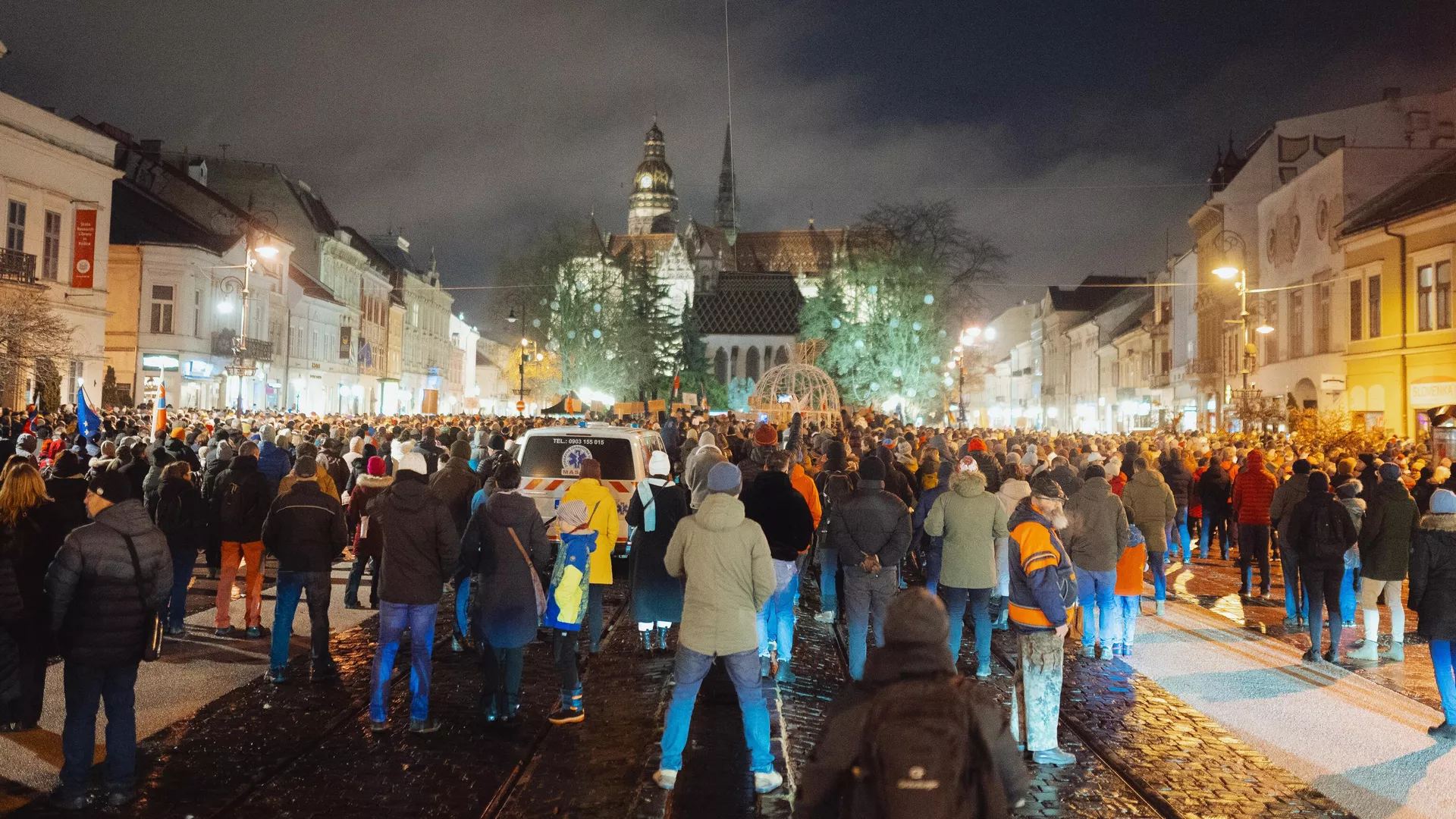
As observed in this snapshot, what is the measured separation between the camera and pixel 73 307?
110ft

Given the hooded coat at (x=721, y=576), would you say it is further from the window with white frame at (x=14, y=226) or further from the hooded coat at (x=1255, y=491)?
the window with white frame at (x=14, y=226)

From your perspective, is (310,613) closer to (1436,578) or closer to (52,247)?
(1436,578)

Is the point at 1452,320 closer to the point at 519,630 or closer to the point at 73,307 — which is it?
the point at 519,630

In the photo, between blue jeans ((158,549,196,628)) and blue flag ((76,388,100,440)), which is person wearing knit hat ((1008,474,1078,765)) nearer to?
blue jeans ((158,549,196,628))

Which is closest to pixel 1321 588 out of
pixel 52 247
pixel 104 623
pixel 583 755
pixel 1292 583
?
pixel 1292 583

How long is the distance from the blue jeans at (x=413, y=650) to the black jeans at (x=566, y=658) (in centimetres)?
87

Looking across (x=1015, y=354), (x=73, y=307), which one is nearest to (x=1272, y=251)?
(x=73, y=307)

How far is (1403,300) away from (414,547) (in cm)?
3298

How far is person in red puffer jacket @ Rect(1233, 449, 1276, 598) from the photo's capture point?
13797 mm

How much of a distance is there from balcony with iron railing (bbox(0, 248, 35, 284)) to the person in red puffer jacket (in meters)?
30.8

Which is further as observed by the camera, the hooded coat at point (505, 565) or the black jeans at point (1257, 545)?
the black jeans at point (1257, 545)

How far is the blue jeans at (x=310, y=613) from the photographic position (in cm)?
892

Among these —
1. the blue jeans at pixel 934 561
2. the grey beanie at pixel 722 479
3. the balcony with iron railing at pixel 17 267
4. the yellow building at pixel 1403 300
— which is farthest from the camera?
the balcony with iron railing at pixel 17 267

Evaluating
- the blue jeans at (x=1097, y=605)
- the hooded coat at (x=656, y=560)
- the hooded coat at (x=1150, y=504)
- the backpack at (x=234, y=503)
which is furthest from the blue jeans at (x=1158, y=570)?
the backpack at (x=234, y=503)
